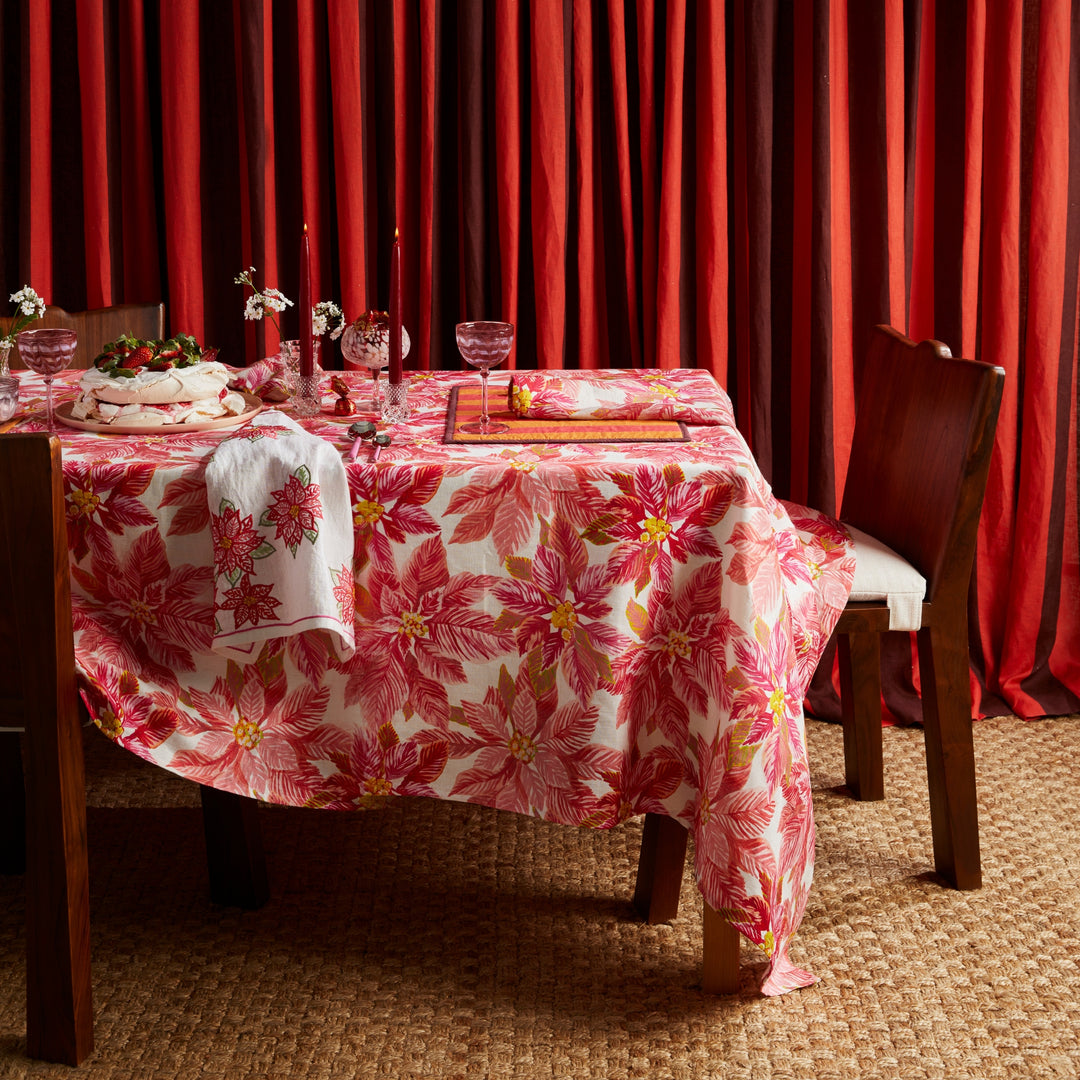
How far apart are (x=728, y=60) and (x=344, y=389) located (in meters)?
1.26

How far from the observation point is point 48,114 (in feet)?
8.39

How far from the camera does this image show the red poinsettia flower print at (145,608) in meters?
1.55

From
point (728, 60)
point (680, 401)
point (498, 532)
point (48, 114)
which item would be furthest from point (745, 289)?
point (48, 114)

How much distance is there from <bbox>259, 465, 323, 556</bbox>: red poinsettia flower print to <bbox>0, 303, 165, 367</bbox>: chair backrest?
110cm

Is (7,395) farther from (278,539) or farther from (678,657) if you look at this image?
(678,657)

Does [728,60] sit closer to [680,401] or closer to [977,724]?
[680,401]

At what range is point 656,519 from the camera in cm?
151

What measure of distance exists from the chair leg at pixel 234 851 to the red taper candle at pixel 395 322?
66 cm

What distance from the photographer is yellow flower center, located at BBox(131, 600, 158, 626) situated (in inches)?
61.9

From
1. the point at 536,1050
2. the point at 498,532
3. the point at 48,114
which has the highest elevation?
the point at 48,114

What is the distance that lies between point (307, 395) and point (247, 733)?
55 cm

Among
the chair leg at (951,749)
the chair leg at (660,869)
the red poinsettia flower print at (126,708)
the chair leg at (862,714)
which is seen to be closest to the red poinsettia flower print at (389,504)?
the red poinsettia flower print at (126,708)

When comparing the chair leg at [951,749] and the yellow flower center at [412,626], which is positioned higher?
the yellow flower center at [412,626]

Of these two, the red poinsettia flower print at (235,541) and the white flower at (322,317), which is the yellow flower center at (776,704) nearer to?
the red poinsettia flower print at (235,541)
